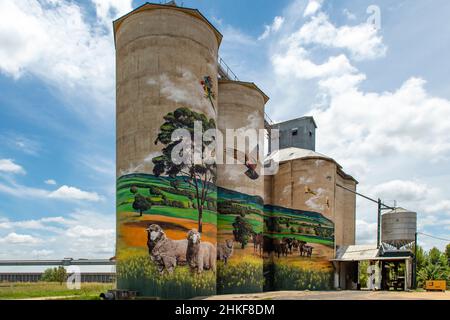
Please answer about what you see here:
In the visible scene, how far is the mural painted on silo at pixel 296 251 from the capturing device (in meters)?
46.0

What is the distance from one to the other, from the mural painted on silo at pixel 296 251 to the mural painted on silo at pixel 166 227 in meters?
15.3

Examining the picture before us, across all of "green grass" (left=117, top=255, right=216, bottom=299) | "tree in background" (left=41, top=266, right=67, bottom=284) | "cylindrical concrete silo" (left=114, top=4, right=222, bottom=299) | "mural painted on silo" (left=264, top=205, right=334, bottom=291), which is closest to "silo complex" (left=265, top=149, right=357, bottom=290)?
"mural painted on silo" (left=264, top=205, right=334, bottom=291)

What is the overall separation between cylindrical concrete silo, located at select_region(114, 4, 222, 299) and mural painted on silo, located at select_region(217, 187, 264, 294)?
15.2 ft

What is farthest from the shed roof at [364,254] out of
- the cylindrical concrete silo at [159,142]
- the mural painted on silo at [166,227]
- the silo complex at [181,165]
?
the mural painted on silo at [166,227]

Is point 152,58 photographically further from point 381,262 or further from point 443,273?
point 443,273

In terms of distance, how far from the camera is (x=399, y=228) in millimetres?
50375

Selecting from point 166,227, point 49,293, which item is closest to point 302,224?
point 166,227

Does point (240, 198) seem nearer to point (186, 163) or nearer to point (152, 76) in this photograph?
point (186, 163)

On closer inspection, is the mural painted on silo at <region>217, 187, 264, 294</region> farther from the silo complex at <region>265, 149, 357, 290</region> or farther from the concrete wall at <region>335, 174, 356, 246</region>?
the concrete wall at <region>335, 174, 356, 246</region>

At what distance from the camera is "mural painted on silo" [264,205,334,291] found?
151ft

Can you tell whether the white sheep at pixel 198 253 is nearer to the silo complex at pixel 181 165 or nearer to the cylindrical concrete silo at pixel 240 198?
the silo complex at pixel 181 165

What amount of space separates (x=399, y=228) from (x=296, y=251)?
13.6 metres

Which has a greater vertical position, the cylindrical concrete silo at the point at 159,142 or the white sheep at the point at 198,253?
the cylindrical concrete silo at the point at 159,142

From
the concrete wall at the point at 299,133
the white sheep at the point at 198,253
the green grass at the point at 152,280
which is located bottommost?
the green grass at the point at 152,280
